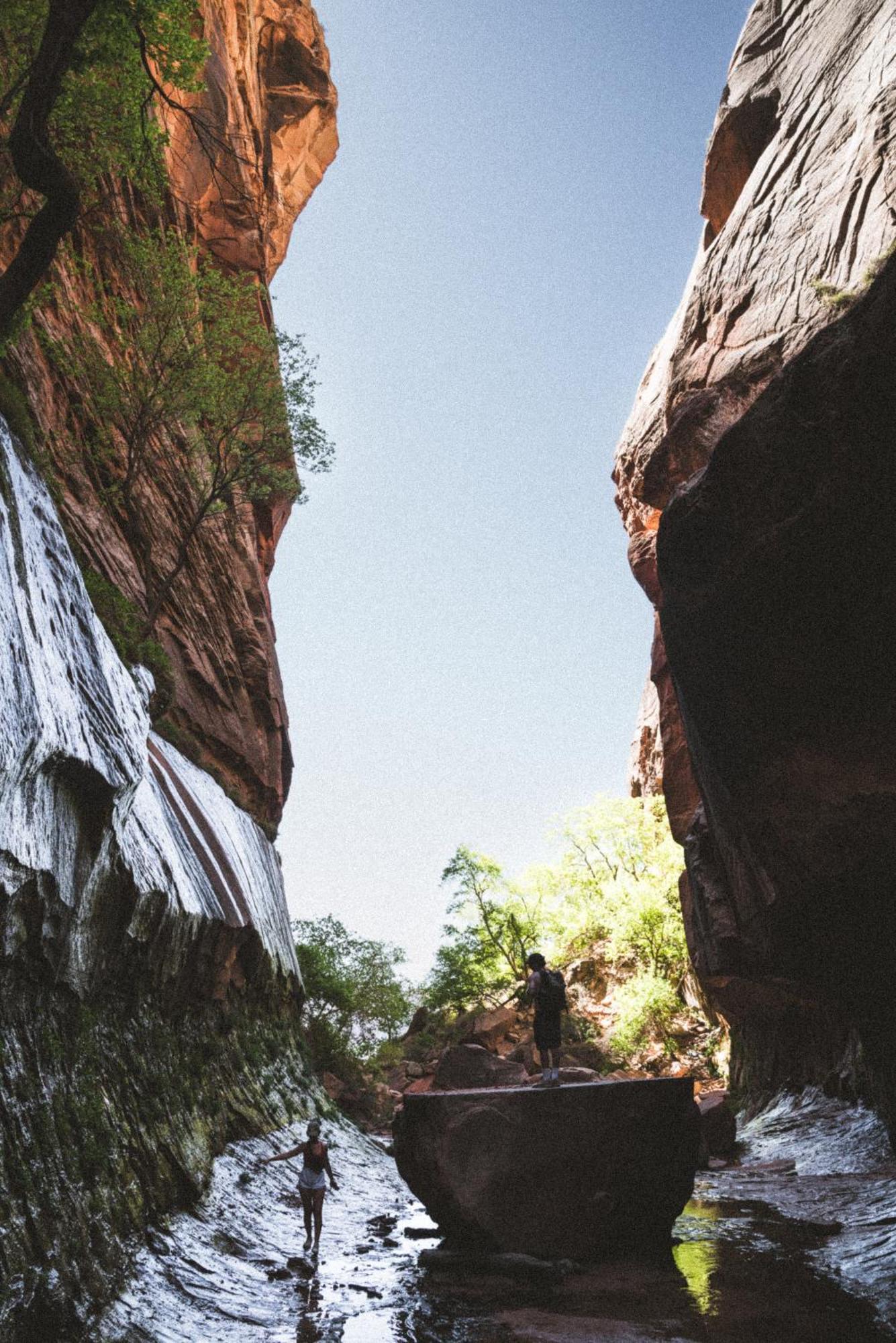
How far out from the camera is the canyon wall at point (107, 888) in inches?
288

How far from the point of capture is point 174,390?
22484 mm

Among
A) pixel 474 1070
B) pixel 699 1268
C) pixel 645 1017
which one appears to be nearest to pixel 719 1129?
pixel 474 1070

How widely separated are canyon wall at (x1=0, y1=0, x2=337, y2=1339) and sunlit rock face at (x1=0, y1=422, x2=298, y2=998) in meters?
0.04

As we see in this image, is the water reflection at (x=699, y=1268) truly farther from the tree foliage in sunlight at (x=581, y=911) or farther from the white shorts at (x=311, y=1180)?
the tree foliage in sunlight at (x=581, y=911)

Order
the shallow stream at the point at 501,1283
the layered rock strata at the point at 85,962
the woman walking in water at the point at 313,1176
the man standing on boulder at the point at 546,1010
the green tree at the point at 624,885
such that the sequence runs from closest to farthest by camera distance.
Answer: the layered rock strata at the point at 85,962 → the shallow stream at the point at 501,1283 → the woman walking in water at the point at 313,1176 → the man standing on boulder at the point at 546,1010 → the green tree at the point at 624,885

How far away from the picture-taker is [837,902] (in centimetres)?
1270

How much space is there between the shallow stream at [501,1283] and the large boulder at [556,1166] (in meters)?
0.57

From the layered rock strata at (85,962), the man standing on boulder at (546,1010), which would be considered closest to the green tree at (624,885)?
the layered rock strata at (85,962)

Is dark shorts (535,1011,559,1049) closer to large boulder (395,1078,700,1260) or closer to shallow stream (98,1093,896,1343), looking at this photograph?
large boulder (395,1078,700,1260)

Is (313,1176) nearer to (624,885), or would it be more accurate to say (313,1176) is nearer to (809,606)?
(809,606)

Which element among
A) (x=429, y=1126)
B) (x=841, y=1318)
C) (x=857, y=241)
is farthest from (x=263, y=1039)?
(x=857, y=241)

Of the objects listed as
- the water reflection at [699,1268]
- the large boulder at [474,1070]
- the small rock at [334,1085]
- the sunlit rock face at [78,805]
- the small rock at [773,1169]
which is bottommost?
the small rock at [773,1169]

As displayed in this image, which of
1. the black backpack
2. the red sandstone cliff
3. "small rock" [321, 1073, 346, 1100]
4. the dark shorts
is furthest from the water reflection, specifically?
"small rock" [321, 1073, 346, 1100]

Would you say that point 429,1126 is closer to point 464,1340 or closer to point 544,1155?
point 544,1155
